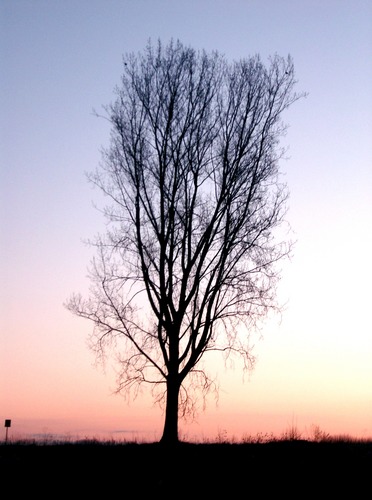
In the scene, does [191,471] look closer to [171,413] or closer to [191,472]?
[191,472]

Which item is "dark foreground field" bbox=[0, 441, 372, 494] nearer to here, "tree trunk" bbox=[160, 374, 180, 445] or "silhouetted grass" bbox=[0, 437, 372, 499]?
"silhouetted grass" bbox=[0, 437, 372, 499]

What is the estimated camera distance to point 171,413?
24031 mm

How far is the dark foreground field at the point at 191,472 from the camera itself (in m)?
16.2

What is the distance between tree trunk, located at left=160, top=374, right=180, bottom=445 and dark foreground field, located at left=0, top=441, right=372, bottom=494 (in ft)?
8.99

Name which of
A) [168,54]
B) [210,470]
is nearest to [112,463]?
[210,470]

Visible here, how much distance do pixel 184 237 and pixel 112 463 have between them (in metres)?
8.92

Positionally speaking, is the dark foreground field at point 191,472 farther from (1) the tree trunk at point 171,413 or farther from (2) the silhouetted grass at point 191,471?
(1) the tree trunk at point 171,413

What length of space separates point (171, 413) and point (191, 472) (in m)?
6.57

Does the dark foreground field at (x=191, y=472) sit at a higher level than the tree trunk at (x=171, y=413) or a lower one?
lower

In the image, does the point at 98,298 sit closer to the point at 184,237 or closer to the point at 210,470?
the point at 184,237

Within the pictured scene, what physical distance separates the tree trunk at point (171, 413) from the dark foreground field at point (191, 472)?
2.74m

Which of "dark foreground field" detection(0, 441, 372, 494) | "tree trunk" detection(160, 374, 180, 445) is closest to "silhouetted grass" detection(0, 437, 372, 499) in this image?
"dark foreground field" detection(0, 441, 372, 494)

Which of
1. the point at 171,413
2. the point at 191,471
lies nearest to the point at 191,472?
the point at 191,471

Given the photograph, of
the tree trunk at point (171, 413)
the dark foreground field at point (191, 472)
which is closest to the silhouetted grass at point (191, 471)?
the dark foreground field at point (191, 472)
